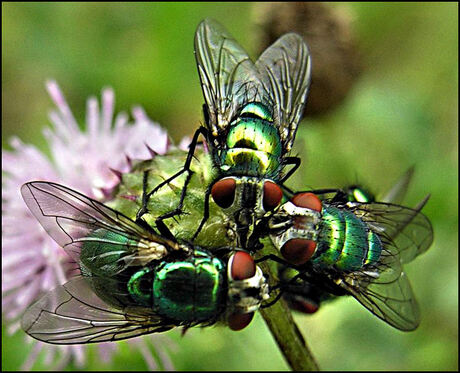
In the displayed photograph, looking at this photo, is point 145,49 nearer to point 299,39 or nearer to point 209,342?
point 209,342

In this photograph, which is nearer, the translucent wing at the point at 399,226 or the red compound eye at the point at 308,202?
the red compound eye at the point at 308,202

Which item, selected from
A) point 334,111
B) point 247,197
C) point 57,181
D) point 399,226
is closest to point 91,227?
point 247,197

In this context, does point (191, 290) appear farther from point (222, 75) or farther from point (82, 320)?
point (222, 75)

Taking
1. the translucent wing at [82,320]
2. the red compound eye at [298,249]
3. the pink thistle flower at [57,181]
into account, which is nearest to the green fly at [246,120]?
the red compound eye at [298,249]

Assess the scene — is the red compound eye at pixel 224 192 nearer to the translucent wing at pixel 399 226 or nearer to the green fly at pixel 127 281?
the green fly at pixel 127 281

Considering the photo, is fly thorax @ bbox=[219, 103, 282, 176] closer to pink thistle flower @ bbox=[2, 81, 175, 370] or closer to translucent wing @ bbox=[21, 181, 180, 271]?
translucent wing @ bbox=[21, 181, 180, 271]

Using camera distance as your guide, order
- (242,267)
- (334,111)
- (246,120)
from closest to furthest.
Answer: (242,267)
(246,120)
(334,111)
